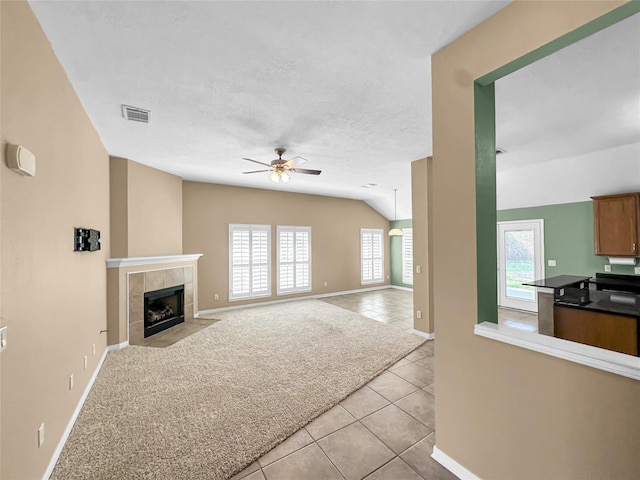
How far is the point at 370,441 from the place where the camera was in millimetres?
2191

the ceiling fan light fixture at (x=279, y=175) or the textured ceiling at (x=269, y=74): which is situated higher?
the textured ceiling at (x=269, y=74)

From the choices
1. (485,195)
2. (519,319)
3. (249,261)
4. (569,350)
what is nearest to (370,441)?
(569,350)

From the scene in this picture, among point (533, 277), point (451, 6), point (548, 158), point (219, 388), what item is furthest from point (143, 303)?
point (533, 277)

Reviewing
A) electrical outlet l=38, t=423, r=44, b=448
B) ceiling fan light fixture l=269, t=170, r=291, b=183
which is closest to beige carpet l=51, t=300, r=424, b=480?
electrical outlet l=38, t=423, r=44, b=448

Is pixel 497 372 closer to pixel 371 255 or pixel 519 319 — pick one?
pixel 519 319

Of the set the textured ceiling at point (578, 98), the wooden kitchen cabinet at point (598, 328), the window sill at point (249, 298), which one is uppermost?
the textured ceiling at point (578, 98)

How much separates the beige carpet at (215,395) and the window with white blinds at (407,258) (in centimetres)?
449

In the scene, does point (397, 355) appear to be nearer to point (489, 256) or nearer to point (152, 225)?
point (489, 256)

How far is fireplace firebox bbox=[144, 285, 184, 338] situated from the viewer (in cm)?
472

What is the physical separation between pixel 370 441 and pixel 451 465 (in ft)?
1.99

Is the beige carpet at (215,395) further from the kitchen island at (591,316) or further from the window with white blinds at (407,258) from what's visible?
the window with white blinds at (407,258)

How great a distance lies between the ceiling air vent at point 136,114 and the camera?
277 centimetres

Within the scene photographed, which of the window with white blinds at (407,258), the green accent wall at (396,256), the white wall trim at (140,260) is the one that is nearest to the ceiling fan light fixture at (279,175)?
the white wall trim at (140,260)

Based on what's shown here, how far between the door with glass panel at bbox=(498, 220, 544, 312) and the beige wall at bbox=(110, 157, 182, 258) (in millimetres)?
7358
